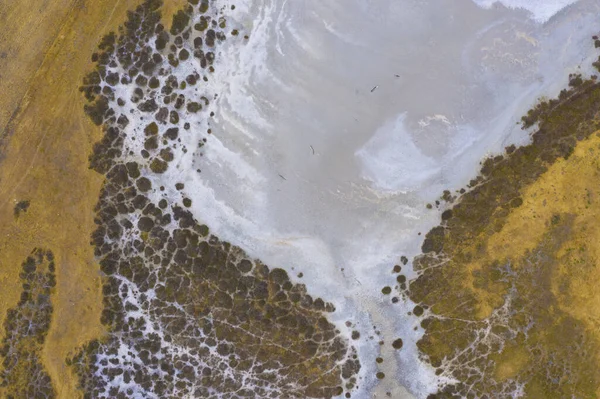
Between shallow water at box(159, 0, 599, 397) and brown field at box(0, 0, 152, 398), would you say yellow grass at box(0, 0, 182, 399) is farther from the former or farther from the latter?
shallow water at box(159, 0, 599, 397)

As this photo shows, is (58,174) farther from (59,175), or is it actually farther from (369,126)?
(369,126)

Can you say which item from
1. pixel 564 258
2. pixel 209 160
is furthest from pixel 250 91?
pixel 564 258

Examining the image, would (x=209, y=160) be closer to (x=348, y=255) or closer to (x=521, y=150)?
(x=348, y=255)

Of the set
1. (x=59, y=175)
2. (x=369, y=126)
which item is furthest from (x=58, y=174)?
(x=369, y=126)

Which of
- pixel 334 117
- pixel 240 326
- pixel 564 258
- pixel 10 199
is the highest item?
pixel 334 117

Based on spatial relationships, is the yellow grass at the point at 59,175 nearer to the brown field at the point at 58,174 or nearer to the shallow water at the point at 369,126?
the brown field at the point at 58,174

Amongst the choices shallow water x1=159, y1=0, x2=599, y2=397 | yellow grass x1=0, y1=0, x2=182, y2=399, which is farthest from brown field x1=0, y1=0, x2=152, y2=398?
shallow water x1=159, y1=0, x2=599, y2=397

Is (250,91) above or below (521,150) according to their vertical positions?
above
